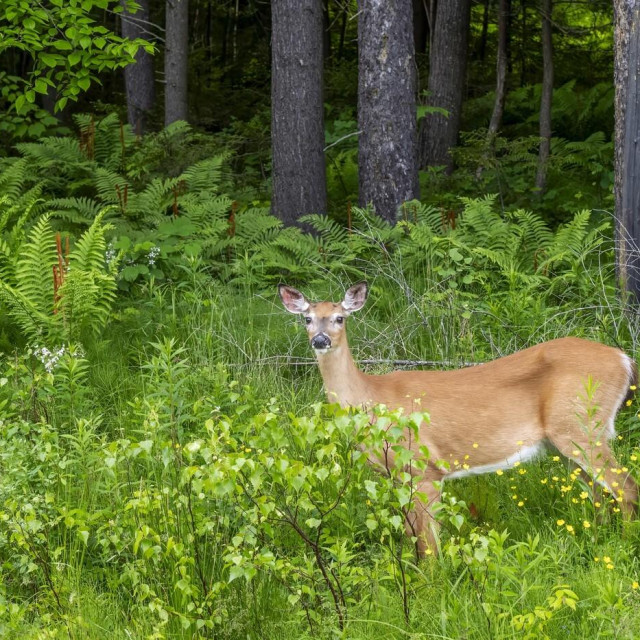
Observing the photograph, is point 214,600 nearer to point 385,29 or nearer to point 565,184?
point 385,29

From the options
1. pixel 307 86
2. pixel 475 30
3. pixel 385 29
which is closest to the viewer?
pixel 385 29

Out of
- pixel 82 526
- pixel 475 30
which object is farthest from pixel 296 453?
pixel 475 30

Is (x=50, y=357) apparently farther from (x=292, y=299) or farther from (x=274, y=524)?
(x=274, y=524)

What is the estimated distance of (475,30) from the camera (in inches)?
875

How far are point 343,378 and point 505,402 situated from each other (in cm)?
87

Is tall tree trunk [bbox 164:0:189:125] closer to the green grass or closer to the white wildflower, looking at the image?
the white wildflower

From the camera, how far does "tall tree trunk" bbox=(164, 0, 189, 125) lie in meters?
13.5

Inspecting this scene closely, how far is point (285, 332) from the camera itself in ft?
23.1

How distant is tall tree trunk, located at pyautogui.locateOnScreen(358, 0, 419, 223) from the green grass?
3.89m

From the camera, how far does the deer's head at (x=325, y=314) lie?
5.29m

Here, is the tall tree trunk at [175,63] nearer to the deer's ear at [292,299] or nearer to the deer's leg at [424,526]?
the deer's ear at [292,299]

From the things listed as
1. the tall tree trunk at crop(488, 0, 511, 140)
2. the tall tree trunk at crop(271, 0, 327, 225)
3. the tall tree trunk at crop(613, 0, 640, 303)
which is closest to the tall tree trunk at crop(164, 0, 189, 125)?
the tall tree trunk at crop(271, 0, 327, 225)

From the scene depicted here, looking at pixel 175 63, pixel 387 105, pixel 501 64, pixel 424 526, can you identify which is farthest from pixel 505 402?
pixel 175 63

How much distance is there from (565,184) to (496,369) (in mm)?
7268
